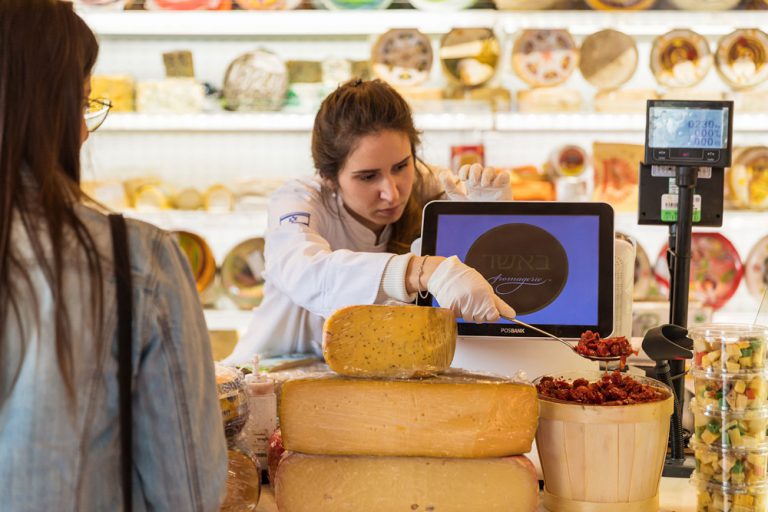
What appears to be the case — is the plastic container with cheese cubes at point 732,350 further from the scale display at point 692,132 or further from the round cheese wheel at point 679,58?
the round cheese wheel at point 679,58

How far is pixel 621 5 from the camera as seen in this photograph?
132 inches

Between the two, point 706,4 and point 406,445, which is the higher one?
point 706,4

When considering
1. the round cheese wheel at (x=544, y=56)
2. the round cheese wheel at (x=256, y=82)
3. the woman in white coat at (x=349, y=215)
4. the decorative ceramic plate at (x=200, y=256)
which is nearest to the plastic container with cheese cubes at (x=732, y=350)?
the woman in white coat at (x=349, y=215)

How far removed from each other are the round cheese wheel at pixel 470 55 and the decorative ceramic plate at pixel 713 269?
3.45ft

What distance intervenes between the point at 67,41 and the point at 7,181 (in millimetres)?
163

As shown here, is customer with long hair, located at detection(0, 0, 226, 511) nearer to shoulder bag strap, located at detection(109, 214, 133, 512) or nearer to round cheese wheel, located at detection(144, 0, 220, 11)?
shoulder bag strap, located at detection(109, 214, 133, 512)

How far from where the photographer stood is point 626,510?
48.4 inches

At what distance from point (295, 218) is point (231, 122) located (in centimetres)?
157

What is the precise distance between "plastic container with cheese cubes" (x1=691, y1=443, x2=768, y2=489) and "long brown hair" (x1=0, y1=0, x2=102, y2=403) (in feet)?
2.92

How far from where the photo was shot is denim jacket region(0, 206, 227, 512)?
34.8 inches

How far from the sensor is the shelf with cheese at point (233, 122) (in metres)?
3.38

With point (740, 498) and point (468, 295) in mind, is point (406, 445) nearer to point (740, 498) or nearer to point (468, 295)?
point (468, 295)

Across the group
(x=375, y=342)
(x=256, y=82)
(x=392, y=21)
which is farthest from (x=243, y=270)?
(x=375, y=342)

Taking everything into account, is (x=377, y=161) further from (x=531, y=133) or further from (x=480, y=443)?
(x=531, y=133)
